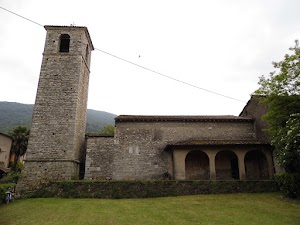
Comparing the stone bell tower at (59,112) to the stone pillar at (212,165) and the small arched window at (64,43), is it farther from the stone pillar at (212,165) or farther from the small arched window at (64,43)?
the stone pillar at (212,165)

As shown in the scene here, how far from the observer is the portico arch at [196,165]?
67.2 ft

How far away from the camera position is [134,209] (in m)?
12.1

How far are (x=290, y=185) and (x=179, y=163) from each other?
781 centimetres

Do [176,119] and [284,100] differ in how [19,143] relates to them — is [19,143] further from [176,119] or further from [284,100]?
[284,100]

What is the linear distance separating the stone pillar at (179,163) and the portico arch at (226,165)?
3944mm

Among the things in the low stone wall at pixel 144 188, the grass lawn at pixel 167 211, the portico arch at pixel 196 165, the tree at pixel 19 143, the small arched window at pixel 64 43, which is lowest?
the grass lawn at pixel 167 211

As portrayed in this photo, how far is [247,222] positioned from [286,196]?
674 centimetres

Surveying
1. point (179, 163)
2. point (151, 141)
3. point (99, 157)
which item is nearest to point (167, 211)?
point (179, 163)

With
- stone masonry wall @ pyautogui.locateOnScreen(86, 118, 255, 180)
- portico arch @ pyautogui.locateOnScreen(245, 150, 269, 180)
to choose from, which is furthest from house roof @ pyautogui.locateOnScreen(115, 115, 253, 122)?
portico arch @ pyautogui.locateOnScreen(245, 150, 269, 180)

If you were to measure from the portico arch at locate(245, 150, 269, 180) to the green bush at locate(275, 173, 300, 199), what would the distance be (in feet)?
16.8

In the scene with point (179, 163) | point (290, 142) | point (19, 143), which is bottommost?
point (179, 163)

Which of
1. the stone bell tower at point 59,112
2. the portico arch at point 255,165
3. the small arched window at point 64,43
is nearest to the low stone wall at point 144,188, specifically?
the stone bell tower at point 59,112

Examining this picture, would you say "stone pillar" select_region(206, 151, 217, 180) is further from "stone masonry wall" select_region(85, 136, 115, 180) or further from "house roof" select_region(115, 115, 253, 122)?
"stone masonry wall" select_region(85, 136, 115, 180)

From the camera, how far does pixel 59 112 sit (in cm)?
1950
